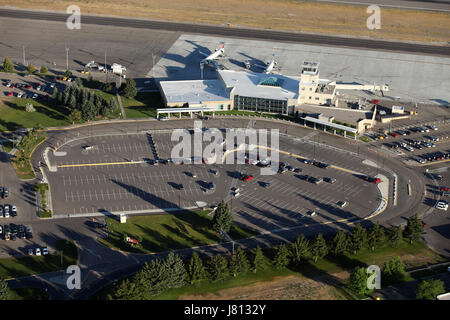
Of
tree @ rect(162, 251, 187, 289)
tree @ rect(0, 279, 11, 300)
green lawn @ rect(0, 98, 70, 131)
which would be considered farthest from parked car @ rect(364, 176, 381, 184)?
tree @ rect(0, 279, 11, 300)

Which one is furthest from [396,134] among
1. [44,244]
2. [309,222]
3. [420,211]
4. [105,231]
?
[44,244]

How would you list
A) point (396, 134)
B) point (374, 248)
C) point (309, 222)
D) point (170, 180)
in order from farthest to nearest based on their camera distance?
point (396, 134)
point (170, 180)
point (309, 222)
point (374, 248)

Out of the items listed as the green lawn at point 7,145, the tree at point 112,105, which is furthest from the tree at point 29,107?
the tree at point 112,105

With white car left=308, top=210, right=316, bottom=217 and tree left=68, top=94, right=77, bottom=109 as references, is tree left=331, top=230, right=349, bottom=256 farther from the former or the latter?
tree left=68, top=94, right=77, bottom=109

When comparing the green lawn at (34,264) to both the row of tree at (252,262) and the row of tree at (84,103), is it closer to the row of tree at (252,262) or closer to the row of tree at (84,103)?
the row of tree at (252,262)

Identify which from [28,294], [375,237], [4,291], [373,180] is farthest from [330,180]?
[4,291]

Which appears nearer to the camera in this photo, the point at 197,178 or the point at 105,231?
the point at 105,231
